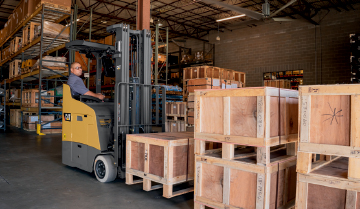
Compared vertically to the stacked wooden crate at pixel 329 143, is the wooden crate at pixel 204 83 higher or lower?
higher

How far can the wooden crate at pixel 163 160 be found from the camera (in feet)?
11.2

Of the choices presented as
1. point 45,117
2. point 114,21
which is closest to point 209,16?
point 114,21

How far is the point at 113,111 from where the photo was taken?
15.2 ft

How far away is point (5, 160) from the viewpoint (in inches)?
233

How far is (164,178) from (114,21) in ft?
57.3

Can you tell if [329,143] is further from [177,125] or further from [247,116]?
[177,125]

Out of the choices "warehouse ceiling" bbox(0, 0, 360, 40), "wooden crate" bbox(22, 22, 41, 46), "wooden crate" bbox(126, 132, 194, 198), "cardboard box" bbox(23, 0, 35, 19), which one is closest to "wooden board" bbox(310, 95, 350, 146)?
"wooden crate" bbox(126, 132, 194, 198)

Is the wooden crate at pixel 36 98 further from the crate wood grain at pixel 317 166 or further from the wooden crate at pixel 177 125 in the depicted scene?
the crate wood grain at pixel 317 166

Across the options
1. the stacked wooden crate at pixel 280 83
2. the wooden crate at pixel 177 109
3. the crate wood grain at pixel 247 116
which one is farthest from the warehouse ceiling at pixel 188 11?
the crate wood grain at pixel 247 116

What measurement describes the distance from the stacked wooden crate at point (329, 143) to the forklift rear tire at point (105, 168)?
107 inches

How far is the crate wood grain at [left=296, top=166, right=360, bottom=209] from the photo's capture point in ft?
7.22

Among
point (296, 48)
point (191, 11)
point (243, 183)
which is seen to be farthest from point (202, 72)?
point (243, 183)

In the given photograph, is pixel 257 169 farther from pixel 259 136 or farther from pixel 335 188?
pixel 335 188

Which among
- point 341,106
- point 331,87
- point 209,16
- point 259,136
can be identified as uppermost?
point 209,16
